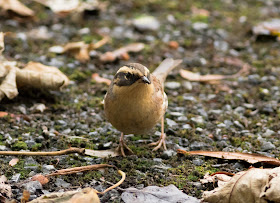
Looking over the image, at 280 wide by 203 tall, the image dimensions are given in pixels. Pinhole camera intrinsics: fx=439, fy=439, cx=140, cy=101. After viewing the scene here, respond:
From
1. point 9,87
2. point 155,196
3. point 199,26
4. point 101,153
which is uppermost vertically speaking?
point 199,26

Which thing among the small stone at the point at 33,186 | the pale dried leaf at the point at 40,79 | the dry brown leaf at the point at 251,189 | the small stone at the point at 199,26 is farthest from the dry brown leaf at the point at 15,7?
the dry brown leaf at the point at 251,189

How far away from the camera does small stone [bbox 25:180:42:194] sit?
375 centimetres

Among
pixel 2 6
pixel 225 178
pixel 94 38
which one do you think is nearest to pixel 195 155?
pixel 225 178

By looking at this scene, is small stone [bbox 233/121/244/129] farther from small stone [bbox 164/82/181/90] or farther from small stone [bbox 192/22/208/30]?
small stone [bbox 192/22/208/30]

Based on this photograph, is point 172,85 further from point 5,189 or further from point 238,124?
point 5,189

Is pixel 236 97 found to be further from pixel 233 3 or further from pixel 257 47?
pixel 233 3

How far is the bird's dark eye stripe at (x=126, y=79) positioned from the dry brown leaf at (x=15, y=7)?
4.64 meters

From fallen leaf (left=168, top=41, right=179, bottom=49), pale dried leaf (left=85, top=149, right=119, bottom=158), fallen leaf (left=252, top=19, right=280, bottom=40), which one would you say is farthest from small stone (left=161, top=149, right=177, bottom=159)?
fallen leaf (left=252, top=19, right=280, bottom=40)

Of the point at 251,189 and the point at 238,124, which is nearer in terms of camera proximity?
the point at 251,189

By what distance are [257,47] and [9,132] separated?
5.12m

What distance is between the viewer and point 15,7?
8.48m

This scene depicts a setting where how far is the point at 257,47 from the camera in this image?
27.2 feet

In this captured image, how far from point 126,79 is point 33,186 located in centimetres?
140

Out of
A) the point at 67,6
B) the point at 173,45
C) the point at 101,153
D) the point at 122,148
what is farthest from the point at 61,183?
the point at 67,6
